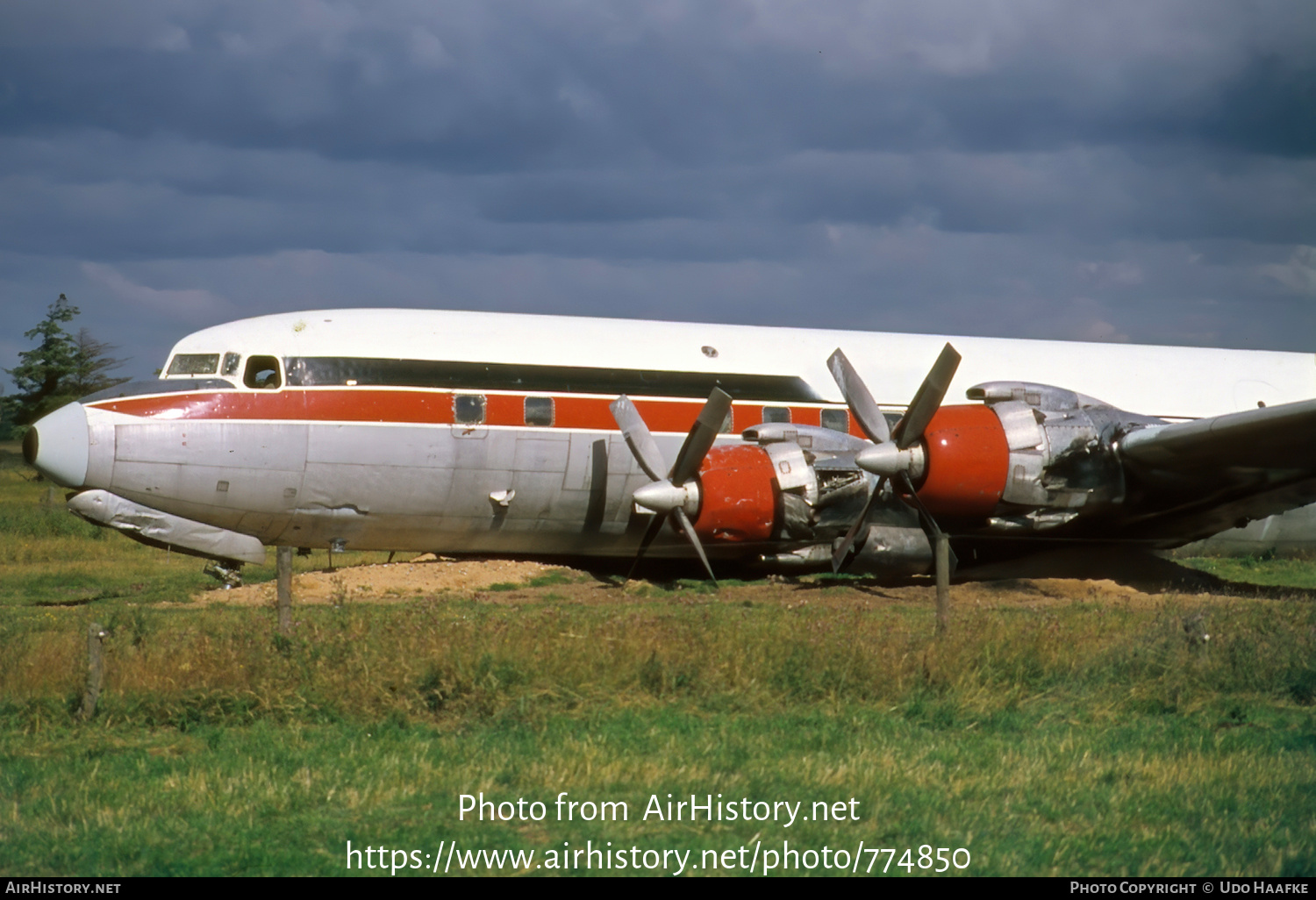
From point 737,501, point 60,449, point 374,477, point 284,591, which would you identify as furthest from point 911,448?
point 60,449

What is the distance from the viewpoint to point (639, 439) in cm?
1596

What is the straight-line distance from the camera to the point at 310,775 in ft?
24.2

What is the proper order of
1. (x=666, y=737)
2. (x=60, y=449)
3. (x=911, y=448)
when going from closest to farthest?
1. (x=666, y=737)
2. (x=60, y=449)
3. (x=911, y=448)

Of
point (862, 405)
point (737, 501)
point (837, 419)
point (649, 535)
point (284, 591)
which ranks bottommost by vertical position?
point (649, 535)

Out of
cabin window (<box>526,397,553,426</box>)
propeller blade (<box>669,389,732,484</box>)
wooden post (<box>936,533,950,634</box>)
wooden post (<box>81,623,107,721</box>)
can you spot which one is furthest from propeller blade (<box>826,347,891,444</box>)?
wooden post (<box>81,623,107,721</box>)

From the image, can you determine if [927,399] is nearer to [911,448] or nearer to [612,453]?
[911,448]

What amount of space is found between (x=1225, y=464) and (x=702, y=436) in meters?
6.85

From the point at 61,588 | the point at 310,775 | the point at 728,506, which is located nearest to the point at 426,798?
the point at 310,775

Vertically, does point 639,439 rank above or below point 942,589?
above

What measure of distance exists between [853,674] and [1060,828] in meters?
3.11

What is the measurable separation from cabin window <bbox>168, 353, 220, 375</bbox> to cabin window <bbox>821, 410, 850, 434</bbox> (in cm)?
882

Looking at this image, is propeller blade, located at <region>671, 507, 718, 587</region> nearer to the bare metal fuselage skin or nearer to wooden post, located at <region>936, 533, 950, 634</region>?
the bare metal fuselage skin

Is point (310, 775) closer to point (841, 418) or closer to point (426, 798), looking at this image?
point (426, 798)

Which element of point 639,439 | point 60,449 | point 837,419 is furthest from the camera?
point 837,419
